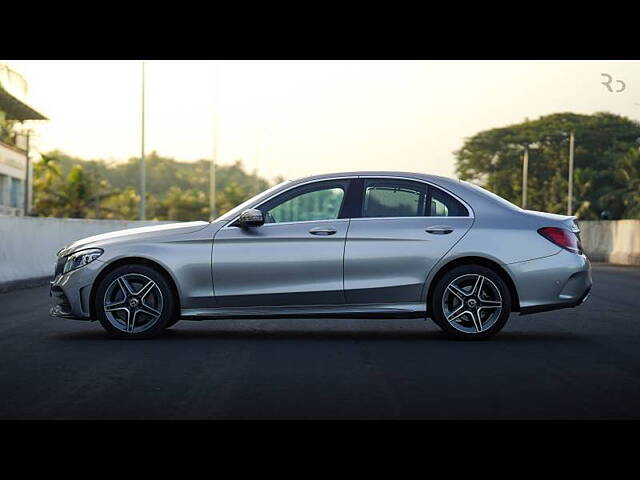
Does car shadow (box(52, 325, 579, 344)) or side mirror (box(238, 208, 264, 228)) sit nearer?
side mirror (box(238, 208, 264, 228))

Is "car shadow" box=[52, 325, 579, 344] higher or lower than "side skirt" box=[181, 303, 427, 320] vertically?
lower

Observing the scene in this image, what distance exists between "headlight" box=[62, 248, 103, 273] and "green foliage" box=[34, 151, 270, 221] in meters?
62.1

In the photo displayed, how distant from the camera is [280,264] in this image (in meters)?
11.0

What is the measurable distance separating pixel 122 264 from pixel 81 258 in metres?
0.42

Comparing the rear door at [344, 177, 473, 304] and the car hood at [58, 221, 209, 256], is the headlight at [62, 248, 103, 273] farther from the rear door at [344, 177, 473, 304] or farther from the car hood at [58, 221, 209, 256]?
the rear door at [344, 177, 473, 304]

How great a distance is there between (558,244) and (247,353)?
318 centimetres

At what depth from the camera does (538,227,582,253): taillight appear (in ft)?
36.2

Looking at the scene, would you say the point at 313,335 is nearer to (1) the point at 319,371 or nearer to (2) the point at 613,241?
(1) the point at 319,371

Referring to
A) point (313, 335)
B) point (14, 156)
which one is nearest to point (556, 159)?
point (14, 156)

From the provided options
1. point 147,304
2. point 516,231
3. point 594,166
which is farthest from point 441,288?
point 594,166

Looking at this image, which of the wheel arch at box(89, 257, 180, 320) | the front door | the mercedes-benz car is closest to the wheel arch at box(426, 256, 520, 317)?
the mercedes-benz car

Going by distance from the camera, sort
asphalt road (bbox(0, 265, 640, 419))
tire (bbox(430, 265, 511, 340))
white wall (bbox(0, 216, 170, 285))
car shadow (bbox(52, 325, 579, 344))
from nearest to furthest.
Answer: asphalt road (bbox(0, 265, 640, 419)), tire (bbox(430, 265, 511, 340)), car shadow (bbox(52, 325, 579, 344)), white wall (bbox(0, 216, 170, 285))
